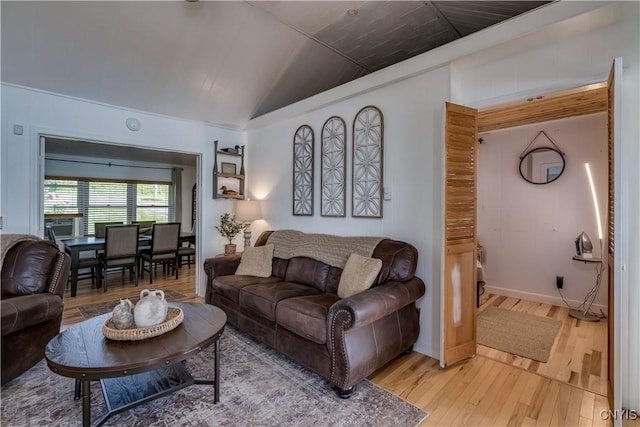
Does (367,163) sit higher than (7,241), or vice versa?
(367,163)

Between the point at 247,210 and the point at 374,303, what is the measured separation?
110 inches

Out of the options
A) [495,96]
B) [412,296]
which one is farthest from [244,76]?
[412,296]

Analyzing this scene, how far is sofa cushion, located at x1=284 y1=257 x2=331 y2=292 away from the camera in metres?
3.01

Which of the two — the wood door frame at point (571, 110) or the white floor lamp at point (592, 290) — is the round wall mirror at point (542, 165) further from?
the wood door frame at point (571, 110)

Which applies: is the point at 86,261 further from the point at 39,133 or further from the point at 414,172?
the point at 414,172

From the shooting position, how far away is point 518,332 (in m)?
3.15

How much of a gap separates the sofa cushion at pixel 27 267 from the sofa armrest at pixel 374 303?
242cm

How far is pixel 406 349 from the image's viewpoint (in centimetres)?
262

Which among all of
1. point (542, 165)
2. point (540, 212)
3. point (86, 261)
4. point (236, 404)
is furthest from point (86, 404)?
point (542, 165)

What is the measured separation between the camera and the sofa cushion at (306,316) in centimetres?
216

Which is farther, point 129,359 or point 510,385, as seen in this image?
point 510,385

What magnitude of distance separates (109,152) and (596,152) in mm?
7972

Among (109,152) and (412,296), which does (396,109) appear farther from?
(109,152)

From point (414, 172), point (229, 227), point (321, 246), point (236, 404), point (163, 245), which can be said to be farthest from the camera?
point (163, 245)
